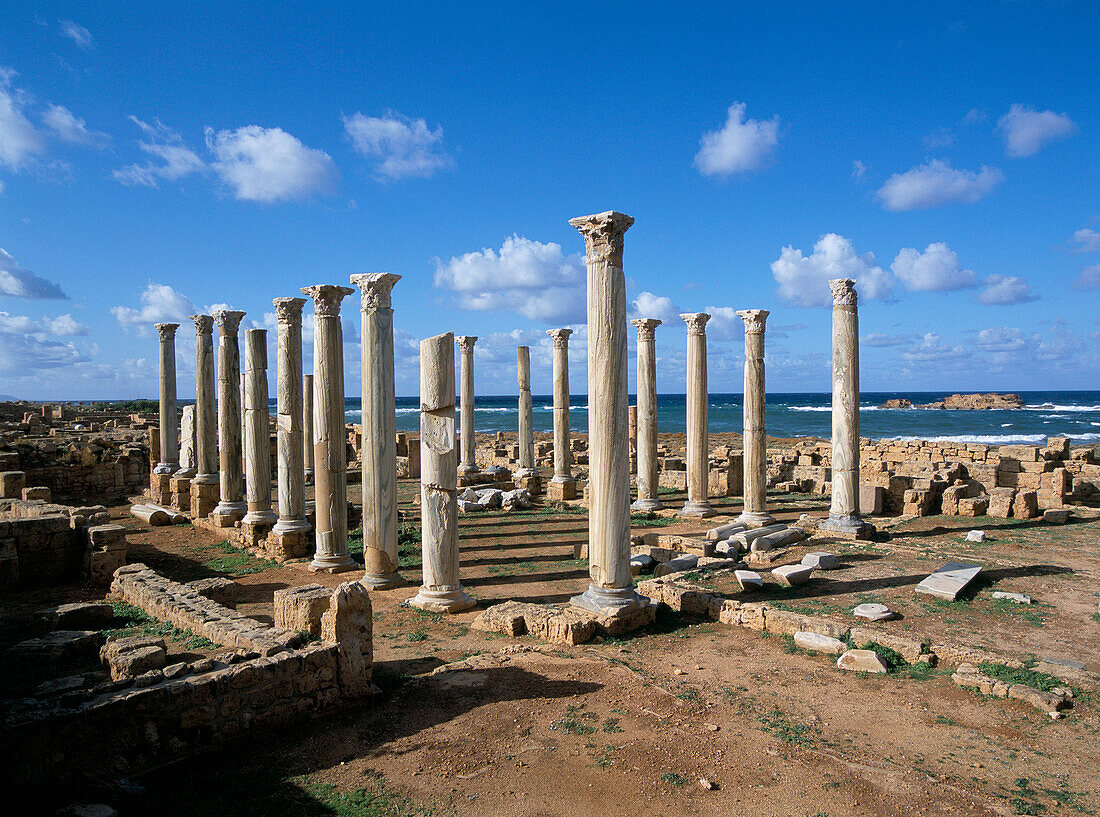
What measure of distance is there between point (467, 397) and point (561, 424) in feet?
13.4

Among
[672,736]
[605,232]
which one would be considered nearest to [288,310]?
[605,232]

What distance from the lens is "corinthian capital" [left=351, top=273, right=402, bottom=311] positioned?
12.3 metres

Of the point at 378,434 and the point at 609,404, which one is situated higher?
the point at 609,404

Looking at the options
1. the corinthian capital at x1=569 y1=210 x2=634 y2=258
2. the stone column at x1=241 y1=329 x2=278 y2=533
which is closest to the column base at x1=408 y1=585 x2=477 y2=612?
the corinthian capital at x1=569 y1=210 x2=634 y2=258

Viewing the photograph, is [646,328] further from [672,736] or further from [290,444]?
[672,736]

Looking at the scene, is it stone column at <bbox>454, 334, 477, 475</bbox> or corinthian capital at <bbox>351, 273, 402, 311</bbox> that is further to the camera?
stone column at <bbox>454, 334, 477, 475</bbox>

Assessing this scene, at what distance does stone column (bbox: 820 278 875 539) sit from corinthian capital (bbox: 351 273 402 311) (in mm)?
10203

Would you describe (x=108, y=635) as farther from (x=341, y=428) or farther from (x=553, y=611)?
(x=553, y=611)

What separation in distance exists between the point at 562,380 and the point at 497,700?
17.5m

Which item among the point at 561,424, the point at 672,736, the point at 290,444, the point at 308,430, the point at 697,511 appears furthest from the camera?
the point at 308,430

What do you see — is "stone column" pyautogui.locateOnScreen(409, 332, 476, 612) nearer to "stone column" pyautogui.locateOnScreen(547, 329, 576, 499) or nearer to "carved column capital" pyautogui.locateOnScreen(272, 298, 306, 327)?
"carved column capital" pyautogui.locateOnScreen(272, 298, 306, 327)

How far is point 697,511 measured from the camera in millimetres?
18609

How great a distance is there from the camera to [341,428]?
13695mm

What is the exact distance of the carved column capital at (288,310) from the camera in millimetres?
15172
